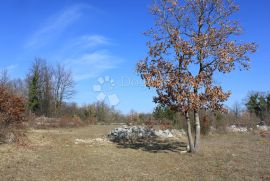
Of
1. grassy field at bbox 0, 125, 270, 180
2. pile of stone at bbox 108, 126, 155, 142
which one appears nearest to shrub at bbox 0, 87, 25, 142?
grassy field at bbox 0, 125, 270, 180

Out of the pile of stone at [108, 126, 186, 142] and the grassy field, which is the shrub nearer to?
the grassy field

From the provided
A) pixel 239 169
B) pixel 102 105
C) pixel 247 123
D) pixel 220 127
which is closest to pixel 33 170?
pixel 239 169

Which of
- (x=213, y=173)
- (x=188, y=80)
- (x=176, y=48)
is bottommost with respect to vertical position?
(x=213, y=173)

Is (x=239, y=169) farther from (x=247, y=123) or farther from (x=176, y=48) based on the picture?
(x=247, y=123)

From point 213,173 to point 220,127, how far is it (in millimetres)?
16006

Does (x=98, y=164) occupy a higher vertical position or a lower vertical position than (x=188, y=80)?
lower

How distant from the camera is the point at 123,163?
10.7 m

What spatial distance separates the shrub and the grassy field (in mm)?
953

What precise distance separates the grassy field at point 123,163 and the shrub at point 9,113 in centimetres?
95

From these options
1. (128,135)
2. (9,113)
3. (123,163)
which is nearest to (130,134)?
(128,135)

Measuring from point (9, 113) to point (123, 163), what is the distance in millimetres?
5185

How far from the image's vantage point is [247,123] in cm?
3028

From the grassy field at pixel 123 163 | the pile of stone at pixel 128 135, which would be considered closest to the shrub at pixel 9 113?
the grassy field at pixel 123 163

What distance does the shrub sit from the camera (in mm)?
13320
